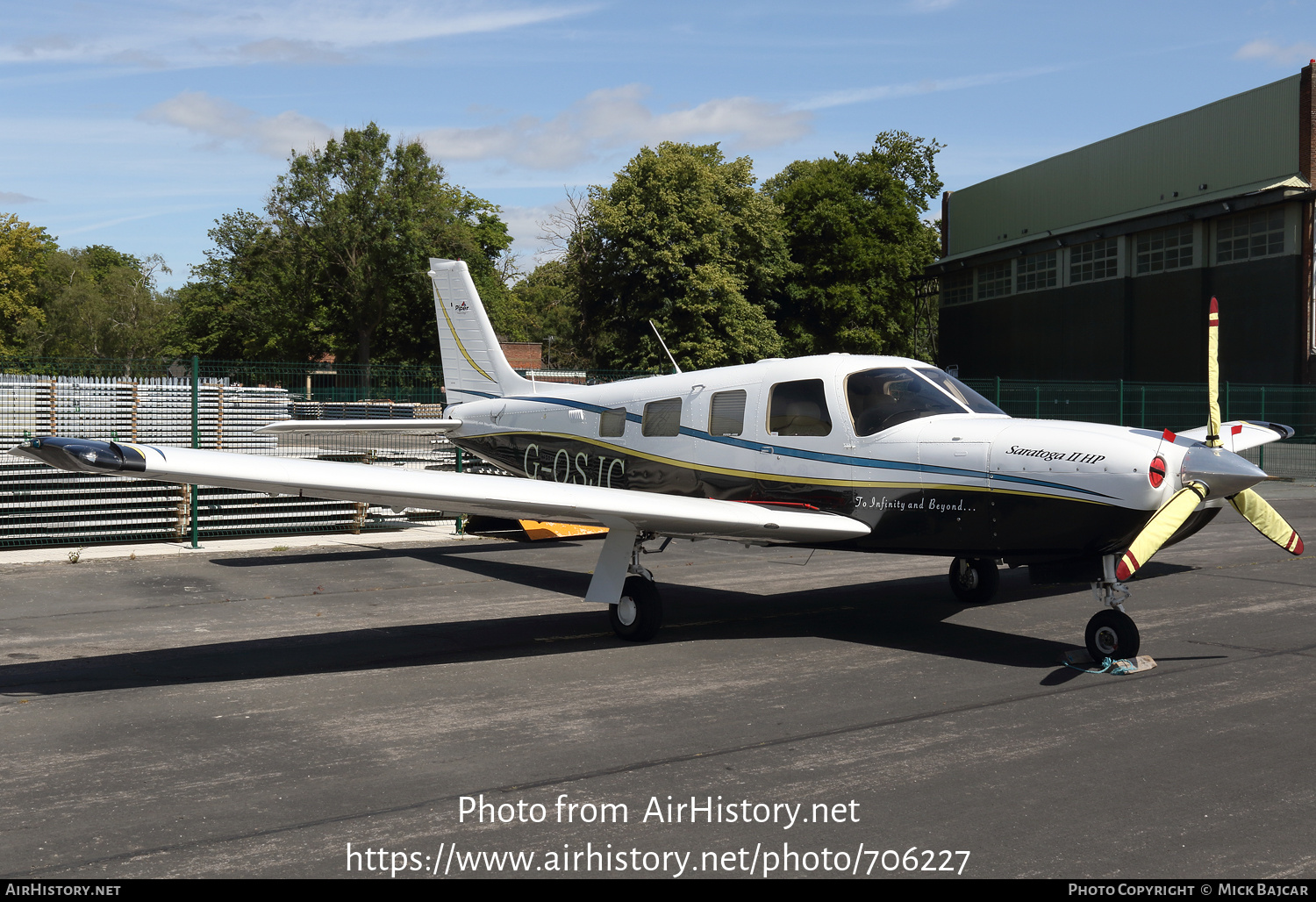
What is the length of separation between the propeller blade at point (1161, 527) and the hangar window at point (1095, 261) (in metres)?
40.8

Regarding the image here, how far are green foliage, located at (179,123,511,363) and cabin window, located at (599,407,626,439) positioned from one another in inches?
1950

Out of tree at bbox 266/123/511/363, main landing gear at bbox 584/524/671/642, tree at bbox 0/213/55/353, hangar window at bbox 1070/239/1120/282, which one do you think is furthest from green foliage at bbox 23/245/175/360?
main landing gear at bbox 584/524/671/642

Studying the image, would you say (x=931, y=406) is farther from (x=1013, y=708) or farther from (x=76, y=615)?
(x=76, y=615)

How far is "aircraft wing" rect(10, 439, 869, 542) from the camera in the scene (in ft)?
20.7

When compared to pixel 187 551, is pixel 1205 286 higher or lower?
higher

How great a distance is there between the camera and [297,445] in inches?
724

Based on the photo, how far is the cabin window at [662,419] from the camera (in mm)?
10039

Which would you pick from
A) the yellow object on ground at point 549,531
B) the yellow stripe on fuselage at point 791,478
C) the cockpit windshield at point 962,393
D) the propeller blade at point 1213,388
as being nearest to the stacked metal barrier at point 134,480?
the yellow object on ground at point 549,531

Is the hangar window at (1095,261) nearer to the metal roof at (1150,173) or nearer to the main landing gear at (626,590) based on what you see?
the metal roof at (1150,173)

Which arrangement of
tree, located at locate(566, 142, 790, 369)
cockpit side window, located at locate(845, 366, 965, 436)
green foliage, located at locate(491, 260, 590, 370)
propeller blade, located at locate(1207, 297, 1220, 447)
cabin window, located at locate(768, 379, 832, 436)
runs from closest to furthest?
propeller blade, located at locate(1207, 297, 1220, 447)
cockpit side window, located at locate(845, 366, 965, 436)
cabin window, located at locate(768, 379, 832, 436)
tree, located at locate(566, 142, 790, 369)
green foliage, located at locate(491, 260, 590, 370)

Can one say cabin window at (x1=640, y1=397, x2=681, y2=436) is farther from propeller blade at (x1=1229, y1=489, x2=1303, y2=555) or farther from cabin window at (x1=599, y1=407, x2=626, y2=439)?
propeller blade at (x1=1229, y1=489, x2=1303, y2=555)

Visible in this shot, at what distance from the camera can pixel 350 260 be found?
194ft
